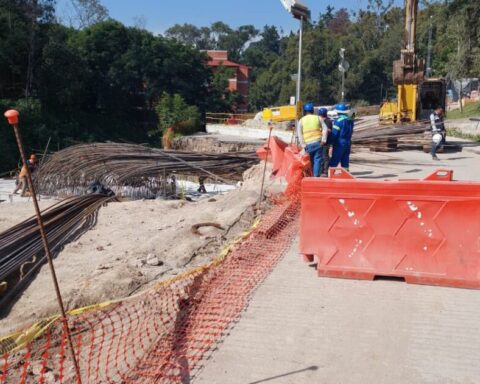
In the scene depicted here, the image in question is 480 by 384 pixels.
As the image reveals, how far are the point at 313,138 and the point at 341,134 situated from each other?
833 mm

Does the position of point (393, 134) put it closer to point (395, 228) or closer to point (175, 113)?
point (395, 228)

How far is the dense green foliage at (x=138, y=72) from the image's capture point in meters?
34.1

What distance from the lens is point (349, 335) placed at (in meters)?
4.38

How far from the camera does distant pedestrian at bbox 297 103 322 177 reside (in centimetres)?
947

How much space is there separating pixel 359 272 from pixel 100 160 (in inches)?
411

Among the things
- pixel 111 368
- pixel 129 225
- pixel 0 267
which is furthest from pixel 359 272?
pixel 129 225

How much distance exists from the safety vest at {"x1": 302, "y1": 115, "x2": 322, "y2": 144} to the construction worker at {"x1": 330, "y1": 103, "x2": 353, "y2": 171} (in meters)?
0.55

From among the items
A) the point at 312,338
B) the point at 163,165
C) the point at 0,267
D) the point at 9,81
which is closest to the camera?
the point at 312,338

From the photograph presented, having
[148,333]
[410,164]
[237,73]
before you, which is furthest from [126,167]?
[237,73]

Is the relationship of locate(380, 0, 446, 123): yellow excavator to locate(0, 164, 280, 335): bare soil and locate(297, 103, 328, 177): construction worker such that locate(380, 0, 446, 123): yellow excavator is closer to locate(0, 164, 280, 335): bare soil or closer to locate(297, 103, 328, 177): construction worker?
locate(0, 164, 280, 335): bare soil

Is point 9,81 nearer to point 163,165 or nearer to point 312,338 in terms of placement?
point 163,165

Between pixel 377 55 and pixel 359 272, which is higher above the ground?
pixel 377 55

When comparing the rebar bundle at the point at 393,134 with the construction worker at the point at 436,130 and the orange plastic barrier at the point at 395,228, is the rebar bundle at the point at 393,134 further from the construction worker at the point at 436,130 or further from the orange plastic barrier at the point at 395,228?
the orange plastic barrier at the point at 395,228

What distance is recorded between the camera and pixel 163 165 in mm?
14344
